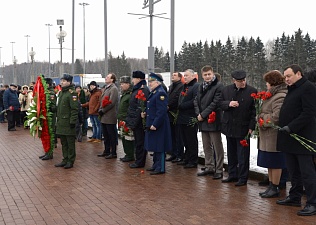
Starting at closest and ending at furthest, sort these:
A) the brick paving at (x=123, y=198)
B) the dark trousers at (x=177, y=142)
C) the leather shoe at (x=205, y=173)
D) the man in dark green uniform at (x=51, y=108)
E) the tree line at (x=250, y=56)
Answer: the brick paving at (x=123, y=198) < the leather shoe at (x=205, y=173) < the dark trousers at (x=177, y=142) < the man in dark green uniform at (x=51, y=108) < the tree line at (x=250, y=56)

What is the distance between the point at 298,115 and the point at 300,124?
0.54ft

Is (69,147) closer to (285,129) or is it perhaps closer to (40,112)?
(40,112)

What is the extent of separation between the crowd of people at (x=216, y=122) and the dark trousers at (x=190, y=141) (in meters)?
0.02

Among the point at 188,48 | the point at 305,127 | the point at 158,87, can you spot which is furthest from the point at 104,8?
the point at 188,48

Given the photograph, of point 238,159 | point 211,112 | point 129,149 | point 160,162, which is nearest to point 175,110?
point 160,162

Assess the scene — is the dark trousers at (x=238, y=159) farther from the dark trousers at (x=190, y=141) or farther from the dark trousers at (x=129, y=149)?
the dark trousers at (x=129, y=149)

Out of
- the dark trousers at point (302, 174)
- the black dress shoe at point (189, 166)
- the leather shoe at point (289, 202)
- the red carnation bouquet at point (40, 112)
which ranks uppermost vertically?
the red carnation bouquet at point (40, 112)

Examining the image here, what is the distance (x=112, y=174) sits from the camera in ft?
30.2

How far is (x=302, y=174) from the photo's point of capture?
6.32 metres

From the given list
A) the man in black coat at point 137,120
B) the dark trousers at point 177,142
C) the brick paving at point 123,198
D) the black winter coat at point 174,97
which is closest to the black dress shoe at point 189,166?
the brick paving at point 123,198

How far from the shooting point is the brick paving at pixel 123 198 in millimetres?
6125

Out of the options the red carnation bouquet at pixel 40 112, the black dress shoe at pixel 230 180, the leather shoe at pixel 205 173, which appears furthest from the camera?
the red carnation bouquet at pixel 40 112

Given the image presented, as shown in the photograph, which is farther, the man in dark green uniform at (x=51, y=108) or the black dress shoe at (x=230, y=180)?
the man in dark green uniform at (x=51, y=108)

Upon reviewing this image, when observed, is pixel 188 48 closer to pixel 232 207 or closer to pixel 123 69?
pixel 123 69
